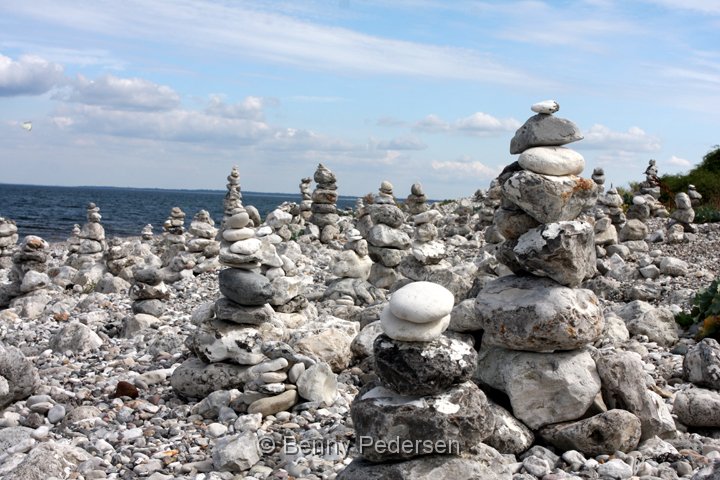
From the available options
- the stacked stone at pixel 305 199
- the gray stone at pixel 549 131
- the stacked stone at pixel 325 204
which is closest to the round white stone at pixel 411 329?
the gray stone at pixel 549 131

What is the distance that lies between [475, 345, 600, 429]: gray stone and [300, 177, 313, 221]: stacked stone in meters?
24.5

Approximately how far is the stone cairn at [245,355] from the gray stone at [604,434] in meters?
2.71

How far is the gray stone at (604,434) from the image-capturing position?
275 inches

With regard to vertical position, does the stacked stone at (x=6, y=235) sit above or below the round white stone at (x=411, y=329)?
below

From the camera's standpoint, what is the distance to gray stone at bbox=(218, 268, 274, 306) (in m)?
9.49

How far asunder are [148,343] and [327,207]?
1690 cm

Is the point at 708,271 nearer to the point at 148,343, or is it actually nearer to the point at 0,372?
the point at 148,343

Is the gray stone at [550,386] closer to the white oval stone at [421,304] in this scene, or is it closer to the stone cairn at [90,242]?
the white oval stone at [421,304]

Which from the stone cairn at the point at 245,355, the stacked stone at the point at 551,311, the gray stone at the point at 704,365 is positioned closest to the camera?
the stacked stone at the point at 551,311

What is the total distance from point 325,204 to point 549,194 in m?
21.3

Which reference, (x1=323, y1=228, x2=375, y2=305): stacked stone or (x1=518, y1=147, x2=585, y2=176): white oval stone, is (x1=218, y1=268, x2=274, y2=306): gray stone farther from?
(x1=323, y1=228, x2=375, y2=305): stacked stone

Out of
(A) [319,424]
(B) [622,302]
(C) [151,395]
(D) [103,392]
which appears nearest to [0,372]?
(D) [103,392]

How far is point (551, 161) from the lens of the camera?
Result: 7.52 meters

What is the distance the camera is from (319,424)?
768cm
